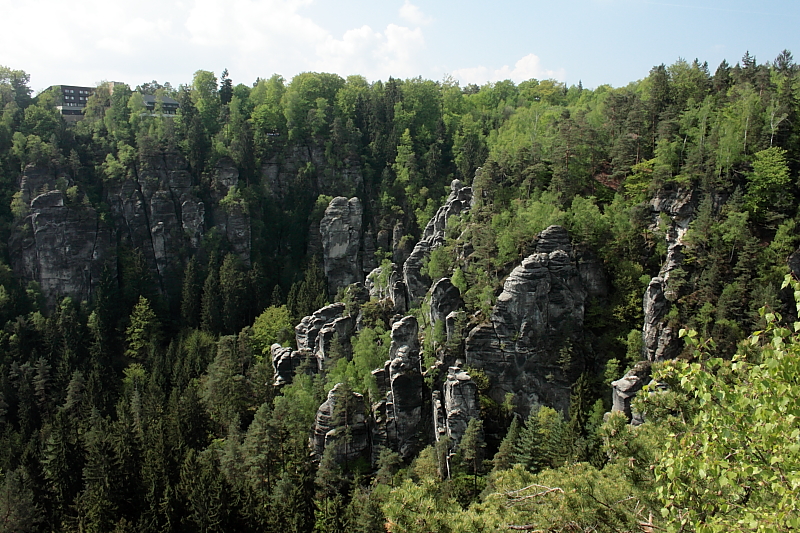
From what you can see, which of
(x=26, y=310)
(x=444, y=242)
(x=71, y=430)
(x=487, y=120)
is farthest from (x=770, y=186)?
(x=26, y=310)

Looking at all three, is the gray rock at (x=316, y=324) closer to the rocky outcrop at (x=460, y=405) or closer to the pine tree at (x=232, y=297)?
the pine tree at (x=232, y=297)

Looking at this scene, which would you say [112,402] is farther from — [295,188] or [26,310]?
[295,188]

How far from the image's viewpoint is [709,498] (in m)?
10.7

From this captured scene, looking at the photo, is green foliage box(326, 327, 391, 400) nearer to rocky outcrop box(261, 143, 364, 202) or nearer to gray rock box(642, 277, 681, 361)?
gray rock box(642, 277, 681, 361)

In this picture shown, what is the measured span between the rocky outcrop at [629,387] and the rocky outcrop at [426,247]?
17.1 m

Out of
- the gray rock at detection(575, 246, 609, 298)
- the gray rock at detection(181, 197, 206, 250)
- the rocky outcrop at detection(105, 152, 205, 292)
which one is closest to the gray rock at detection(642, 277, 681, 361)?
the gray rock at detection(575, 246, 609, 298)

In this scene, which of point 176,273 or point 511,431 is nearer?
point 511,431

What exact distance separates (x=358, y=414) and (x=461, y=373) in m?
7.46

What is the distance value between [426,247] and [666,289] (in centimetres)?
1886

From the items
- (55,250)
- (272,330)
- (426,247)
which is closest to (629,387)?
(426,247)

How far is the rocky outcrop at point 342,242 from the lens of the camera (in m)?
67.0

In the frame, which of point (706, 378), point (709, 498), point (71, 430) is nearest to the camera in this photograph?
point (706, 378)

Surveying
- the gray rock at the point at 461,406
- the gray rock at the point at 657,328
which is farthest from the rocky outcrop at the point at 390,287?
the gray rock at the point at 657,328

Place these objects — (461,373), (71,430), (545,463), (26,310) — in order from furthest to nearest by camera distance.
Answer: (26,310) → (71,430) → (461,373) → (545,463)
